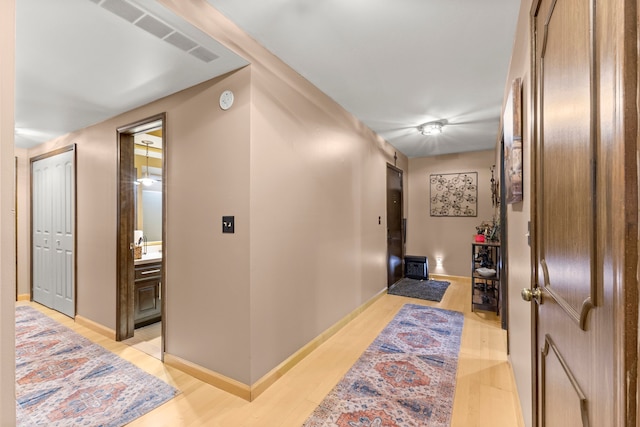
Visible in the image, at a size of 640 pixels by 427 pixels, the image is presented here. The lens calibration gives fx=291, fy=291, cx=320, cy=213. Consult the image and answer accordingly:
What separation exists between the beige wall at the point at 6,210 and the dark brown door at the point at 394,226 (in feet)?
14.1

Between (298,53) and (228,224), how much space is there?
1363 millimetres

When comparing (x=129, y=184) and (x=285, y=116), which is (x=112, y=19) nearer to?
(x=285, y=116)

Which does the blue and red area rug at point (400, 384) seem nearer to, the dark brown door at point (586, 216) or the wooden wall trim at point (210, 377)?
the wooden wall trim at point (210, 377)

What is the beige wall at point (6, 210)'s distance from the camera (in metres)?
0.83

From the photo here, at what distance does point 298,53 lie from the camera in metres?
2.16

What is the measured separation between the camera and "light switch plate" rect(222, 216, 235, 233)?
2.06 m

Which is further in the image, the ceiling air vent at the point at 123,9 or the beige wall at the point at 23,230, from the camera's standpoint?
the beige wall at the point at 23,230

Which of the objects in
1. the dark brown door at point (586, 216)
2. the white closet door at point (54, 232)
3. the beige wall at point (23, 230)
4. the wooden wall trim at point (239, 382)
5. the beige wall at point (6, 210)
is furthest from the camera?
the beige wall at point (23, 230)

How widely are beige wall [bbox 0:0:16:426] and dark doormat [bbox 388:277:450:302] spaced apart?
13.8 ft

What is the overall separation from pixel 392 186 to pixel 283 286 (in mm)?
3146

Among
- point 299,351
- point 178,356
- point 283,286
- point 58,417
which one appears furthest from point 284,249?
point 58,417

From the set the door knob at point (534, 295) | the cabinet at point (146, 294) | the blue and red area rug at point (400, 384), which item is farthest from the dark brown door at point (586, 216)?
the cabinet at point (146, 294)

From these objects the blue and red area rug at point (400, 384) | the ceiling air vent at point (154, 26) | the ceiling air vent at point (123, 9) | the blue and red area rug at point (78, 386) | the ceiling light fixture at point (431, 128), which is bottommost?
the blue and red area rug at point (78, 386)

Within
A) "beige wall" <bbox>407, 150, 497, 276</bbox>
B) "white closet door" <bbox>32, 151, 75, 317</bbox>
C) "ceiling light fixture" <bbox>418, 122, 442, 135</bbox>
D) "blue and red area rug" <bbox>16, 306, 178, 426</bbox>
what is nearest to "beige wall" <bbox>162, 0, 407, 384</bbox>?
"blue and red area rug" <bbox>16, 306, 178, 426</bbox>
